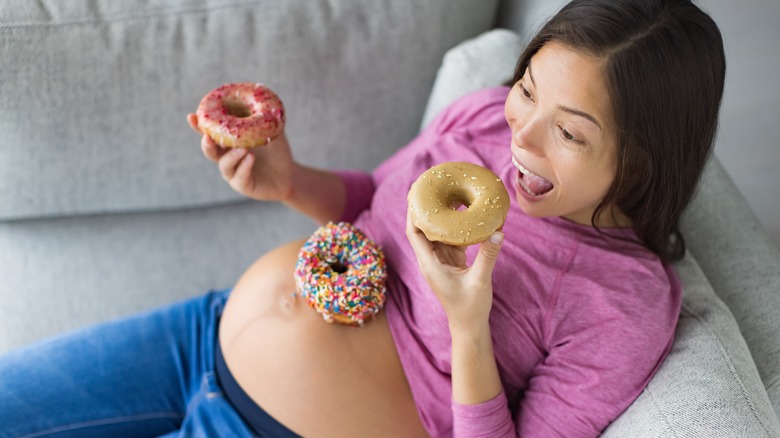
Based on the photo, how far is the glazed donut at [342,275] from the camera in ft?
3.98

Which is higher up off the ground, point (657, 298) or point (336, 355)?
point (657, 298)

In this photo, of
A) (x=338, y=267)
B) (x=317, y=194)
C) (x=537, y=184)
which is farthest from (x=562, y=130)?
(x=317, y=194)

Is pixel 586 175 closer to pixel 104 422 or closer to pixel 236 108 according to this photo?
pixel 236 108

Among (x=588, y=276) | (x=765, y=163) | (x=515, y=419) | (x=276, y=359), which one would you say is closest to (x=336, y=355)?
(x=276, y=359)


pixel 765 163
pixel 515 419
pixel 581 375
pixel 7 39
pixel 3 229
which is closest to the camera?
pixel 581 375

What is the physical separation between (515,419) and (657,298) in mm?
325

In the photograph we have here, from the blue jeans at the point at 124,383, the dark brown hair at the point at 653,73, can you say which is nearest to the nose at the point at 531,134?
the dark brown hair at the point at 653,73

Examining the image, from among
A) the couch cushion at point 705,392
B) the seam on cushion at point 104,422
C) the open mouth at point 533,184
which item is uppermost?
the open mouth at point 533,184

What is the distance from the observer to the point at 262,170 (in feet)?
4.57

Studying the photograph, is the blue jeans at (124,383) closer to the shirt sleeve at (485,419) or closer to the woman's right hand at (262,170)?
the woman's right hand at (262,170)

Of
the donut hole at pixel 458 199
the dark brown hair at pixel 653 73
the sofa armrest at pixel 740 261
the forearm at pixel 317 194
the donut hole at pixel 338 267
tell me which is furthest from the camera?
the forearm at pixel 317 194

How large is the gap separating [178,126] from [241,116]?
1.10 ft

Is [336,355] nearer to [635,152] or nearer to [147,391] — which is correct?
[147,391]

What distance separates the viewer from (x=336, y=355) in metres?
1.24
